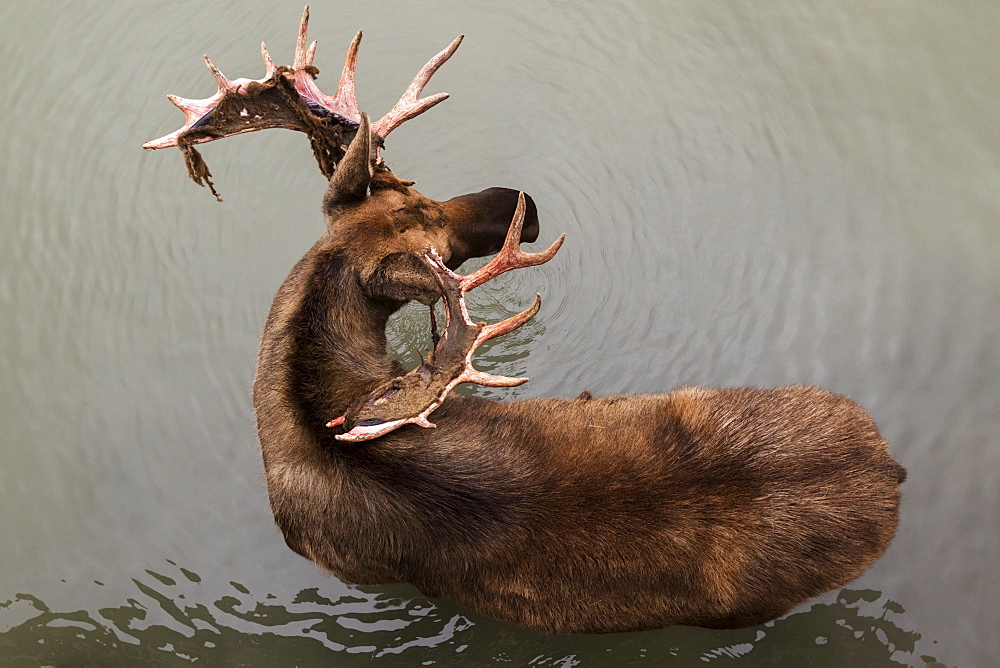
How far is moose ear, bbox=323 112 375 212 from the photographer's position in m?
3.34

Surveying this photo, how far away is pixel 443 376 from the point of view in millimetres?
3129

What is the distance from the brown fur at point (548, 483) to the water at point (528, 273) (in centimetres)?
94

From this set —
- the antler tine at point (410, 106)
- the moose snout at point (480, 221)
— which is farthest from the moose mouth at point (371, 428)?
the antler tine at point (410, 106)

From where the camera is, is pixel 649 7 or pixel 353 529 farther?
pixel 649 7

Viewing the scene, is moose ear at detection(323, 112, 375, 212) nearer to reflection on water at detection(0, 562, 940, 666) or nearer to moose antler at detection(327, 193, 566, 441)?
moose antler at detection(327, 193, 566, 441)

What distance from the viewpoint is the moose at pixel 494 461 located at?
3.29 m

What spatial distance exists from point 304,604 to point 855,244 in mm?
3988

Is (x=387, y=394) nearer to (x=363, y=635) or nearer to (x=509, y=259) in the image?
(x=509, y=259)

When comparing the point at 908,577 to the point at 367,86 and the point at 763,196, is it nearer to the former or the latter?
the point at 763,196

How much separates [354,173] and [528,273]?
190 centimetres

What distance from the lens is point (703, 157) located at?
546 centimetres

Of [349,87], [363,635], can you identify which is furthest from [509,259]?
[363,635]

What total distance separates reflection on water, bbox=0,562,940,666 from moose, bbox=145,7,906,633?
2.22 feet

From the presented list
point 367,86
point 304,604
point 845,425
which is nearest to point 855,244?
point 845,425
